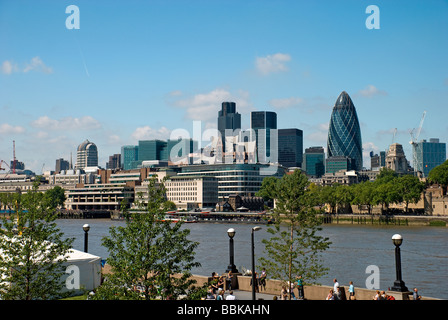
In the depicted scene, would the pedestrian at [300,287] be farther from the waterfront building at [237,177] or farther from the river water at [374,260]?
the waterfront building at [237,177]

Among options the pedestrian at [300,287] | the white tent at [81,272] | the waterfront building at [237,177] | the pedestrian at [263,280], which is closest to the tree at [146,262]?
the pedestrian at [300,287]

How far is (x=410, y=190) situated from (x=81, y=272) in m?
109

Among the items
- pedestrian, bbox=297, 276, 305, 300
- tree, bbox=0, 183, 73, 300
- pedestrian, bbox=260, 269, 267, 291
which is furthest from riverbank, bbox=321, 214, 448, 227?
tree, bbox=0, 183, 73, 300

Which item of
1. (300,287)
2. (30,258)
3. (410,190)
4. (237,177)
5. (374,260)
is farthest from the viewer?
(237,177)

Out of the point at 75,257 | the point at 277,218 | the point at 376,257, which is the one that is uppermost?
the point at 277,218

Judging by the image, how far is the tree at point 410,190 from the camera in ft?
390

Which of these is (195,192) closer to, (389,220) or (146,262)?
(389,220)

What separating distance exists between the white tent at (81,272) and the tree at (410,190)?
105m

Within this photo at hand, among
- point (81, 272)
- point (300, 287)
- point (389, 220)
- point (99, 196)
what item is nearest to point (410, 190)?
point (389, 220)

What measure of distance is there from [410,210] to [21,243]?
122 m

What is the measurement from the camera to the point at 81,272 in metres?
23.9

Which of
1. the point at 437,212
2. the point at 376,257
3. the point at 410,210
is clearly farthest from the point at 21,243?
the point at 410,210

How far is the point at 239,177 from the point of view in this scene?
17825cm
